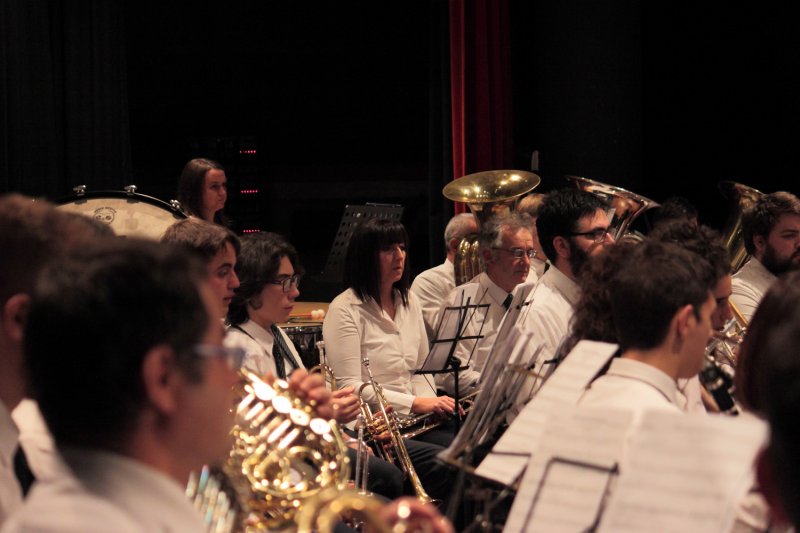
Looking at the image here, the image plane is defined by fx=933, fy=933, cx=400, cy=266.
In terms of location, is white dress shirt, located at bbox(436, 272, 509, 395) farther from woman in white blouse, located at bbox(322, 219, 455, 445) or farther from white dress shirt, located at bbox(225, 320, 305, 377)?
white dress shirt, located at bbox(225, 320, 305, 377)

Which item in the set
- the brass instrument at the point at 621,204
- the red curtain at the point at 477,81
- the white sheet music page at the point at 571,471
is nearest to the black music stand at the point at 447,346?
the brass instrument at the point at 621,204

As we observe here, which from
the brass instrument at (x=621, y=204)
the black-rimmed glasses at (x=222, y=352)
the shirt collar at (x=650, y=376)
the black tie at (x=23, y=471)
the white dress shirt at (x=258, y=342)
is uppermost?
the black-rimmed glasses at (x=222, y=352)

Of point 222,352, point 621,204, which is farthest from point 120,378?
point 621,204

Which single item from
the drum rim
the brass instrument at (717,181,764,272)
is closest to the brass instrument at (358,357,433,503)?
the drum rim

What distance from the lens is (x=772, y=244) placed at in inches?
194

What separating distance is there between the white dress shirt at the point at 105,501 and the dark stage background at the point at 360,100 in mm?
4937

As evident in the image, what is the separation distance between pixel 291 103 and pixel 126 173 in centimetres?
373

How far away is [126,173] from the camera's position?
245 inches

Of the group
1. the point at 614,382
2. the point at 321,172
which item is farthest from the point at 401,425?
the point at 321,172

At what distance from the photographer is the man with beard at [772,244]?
4.88 metres

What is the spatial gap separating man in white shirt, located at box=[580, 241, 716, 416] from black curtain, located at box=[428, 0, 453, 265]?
16.4 ft

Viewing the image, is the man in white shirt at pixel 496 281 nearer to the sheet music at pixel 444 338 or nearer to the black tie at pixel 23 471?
the sheet music at pixel 444 338

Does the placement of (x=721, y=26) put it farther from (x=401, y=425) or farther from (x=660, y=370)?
(x=660, y=370)

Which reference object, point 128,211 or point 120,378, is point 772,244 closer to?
point 128,211
